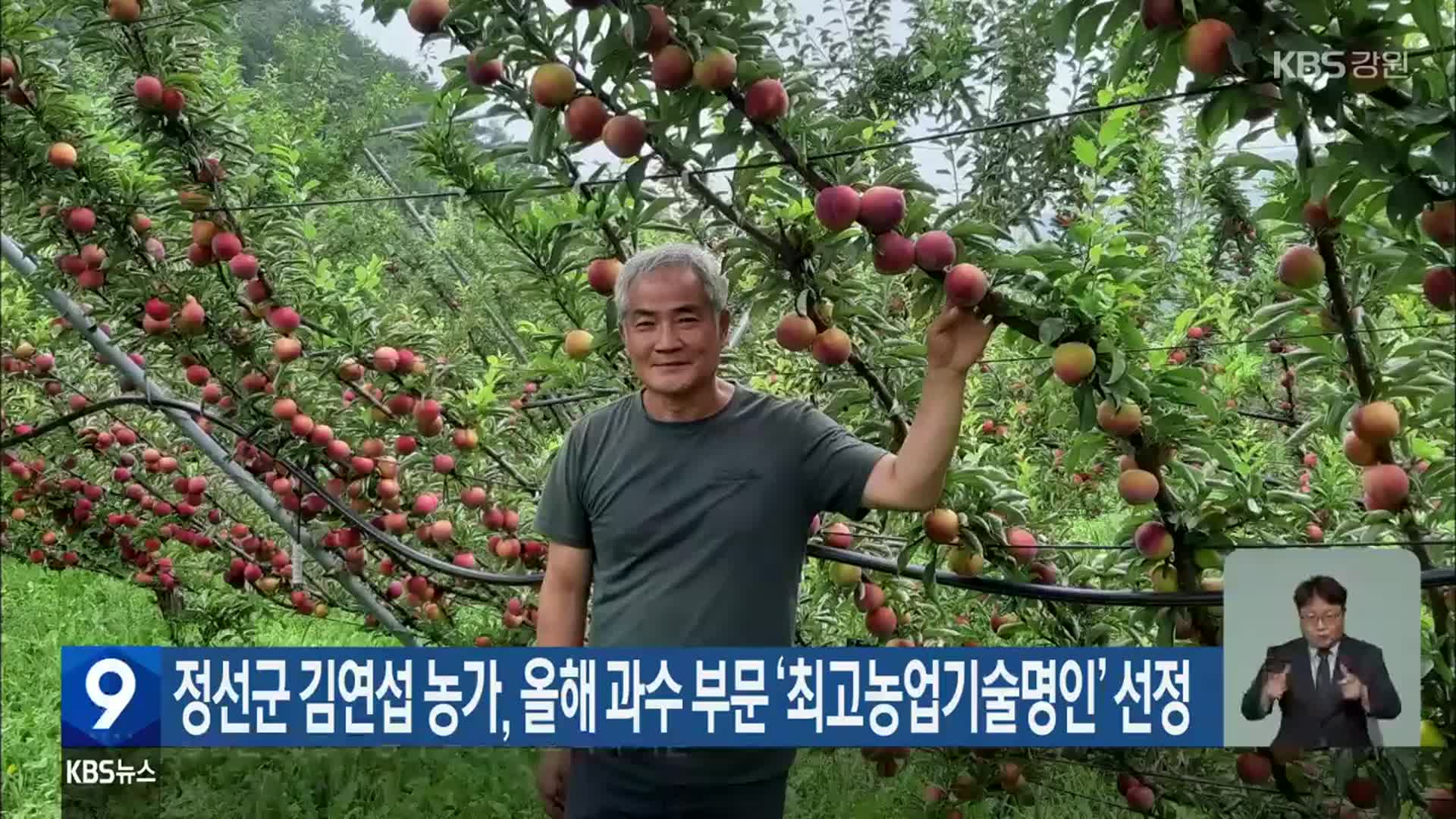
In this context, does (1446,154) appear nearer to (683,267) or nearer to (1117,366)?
(1117,366)

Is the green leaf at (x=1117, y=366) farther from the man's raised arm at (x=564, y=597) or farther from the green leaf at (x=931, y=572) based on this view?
the man's raised arm at (x=564, y=597)

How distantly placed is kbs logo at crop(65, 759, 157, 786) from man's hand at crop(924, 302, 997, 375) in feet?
3.98

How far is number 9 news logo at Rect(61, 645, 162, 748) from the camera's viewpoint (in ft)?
4.64

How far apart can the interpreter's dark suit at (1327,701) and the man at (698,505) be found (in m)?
0.38

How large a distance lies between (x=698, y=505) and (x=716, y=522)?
23 mm

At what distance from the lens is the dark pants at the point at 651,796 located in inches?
39.9

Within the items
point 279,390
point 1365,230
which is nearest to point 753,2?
point 1365,230

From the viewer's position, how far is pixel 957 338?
37.1 inches

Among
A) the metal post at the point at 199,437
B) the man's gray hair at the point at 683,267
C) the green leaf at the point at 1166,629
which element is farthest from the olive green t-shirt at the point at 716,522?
the metal post at the point at 199,437

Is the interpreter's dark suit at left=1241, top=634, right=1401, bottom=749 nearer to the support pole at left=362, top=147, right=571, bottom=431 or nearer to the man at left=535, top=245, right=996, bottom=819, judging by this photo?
the man at left=535, top=245, right=996, bottom=819

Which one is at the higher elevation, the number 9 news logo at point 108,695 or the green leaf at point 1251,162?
the green leaf at point 1251,162

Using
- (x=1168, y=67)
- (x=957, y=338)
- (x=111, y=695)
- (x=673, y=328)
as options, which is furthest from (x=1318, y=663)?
→ (x=111, y=695)

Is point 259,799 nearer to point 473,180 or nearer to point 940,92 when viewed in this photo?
point 473,180

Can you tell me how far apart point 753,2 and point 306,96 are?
2.81 m
